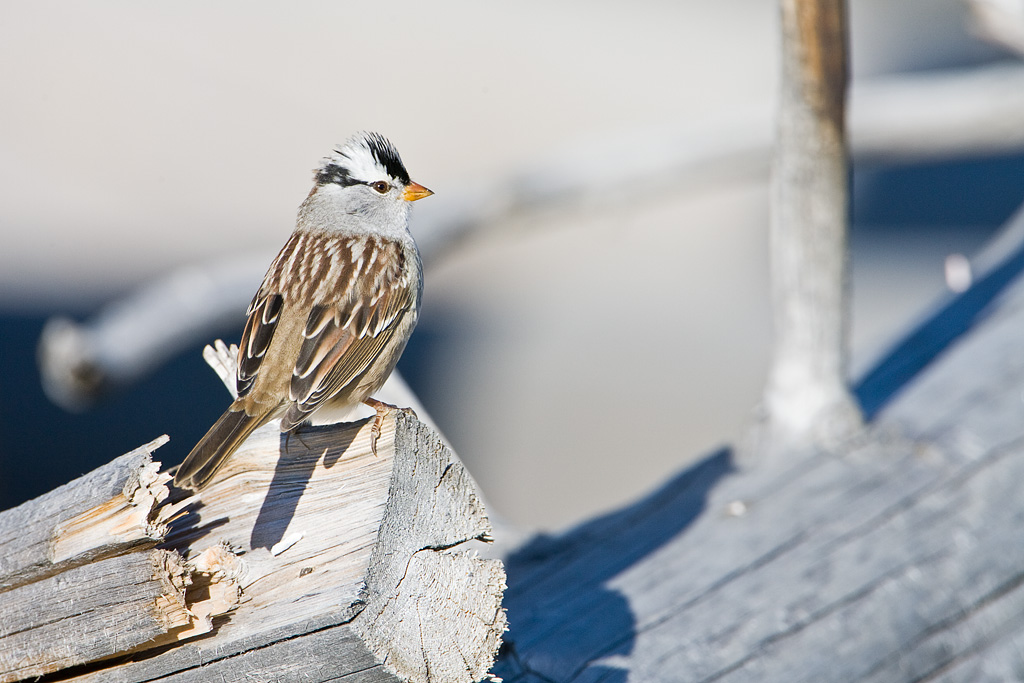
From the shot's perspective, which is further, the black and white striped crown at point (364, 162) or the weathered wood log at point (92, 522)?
the black and white striped crown at point (364, 162)

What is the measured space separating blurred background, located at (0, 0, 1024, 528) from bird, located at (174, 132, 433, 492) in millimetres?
1565

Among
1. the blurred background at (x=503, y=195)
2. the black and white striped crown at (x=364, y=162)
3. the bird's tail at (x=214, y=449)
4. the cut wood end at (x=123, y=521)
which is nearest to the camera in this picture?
the cut wood end at (x=123, y=521)

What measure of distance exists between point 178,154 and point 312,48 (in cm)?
201

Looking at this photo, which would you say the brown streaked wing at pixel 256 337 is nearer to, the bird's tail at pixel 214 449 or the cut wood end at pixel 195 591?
the bird's tail at pixel 214 449

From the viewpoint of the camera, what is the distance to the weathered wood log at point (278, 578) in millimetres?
1737

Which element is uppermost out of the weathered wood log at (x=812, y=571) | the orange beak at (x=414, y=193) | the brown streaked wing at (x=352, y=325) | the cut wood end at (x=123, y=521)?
the cut wood end at (x=123, y=521)

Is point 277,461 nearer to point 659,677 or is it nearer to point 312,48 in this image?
point 659,677

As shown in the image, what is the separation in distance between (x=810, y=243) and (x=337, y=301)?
161 cm

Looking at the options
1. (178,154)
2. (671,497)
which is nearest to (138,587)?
(671,497)

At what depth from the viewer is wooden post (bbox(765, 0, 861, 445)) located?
3.14 metres

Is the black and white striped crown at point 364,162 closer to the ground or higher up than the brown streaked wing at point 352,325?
higher up

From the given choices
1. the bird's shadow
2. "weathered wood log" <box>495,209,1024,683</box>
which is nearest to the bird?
the bird's shadow

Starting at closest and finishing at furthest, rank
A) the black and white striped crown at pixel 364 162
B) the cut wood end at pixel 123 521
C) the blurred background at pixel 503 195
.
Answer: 1. the cut wood end at pixel 123 521
2. the black and white striped crown at pixel 364 162
3. the blurred background at pixel 503 195

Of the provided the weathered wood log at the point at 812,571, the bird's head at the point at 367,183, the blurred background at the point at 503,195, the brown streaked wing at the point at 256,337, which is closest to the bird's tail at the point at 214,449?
the brown streaked wing at the point at 256,337
